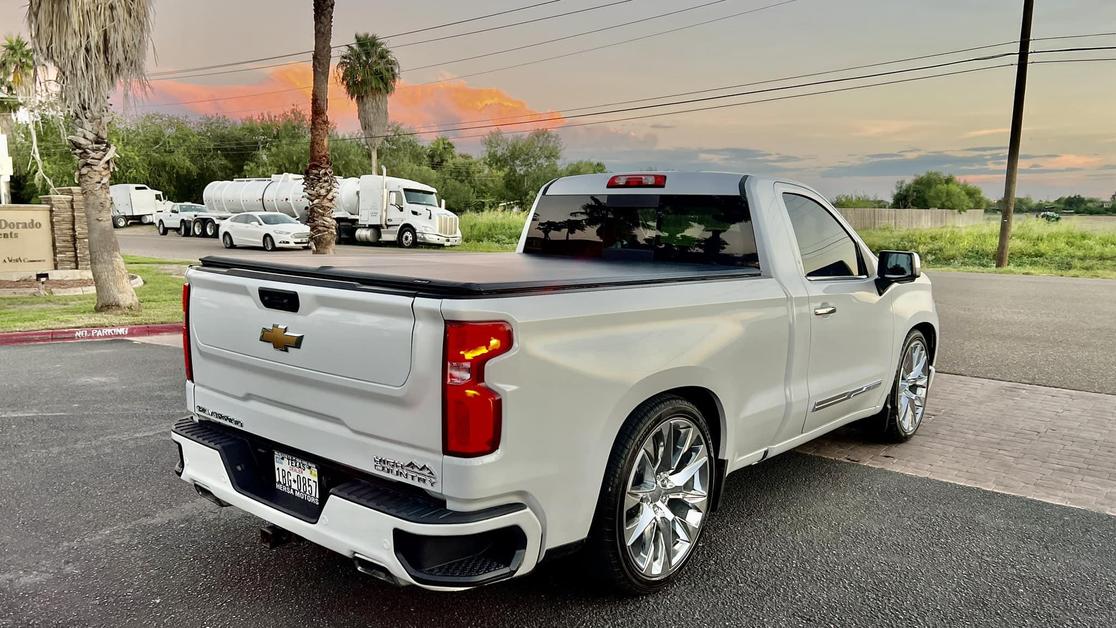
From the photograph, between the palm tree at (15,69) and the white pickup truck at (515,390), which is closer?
the white pickup truck at (515,390)

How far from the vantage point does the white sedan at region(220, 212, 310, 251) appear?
3128 centimetres

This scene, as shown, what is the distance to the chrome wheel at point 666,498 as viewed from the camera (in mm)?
3324

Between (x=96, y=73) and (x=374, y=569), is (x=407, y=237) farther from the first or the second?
(x=374, y=569)

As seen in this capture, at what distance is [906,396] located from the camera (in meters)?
5.78

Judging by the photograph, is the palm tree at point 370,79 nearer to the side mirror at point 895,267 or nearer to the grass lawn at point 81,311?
the grass lawn at point 81,311

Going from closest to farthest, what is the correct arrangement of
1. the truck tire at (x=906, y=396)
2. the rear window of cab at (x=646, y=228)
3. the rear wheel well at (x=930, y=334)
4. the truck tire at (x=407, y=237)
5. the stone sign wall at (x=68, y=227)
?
the rear window of cab at (x=646, y=228) < the truck tire at (x=906, y=396) < the rear wheel well at (x=930, y=334) < the stone sign wall at (x=68, y=227) < the truck tire at (x=407, y=237)

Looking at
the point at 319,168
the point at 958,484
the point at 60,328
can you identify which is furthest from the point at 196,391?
the point at 319,168

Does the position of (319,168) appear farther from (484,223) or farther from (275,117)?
(275,117)

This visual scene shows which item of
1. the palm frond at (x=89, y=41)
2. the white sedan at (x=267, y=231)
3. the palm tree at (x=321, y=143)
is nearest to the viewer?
the palm frond at (x=89, y=41)

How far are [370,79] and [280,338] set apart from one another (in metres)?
45.2

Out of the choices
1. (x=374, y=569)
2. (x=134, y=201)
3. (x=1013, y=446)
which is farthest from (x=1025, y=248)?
(x=134, y=201)

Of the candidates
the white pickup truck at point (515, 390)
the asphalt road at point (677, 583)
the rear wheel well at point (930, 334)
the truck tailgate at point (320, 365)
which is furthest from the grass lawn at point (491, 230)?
the truck tailgate at point (320, 365)

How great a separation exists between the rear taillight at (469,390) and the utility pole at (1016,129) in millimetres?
26977

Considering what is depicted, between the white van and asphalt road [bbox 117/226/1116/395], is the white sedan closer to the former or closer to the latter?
the white van
